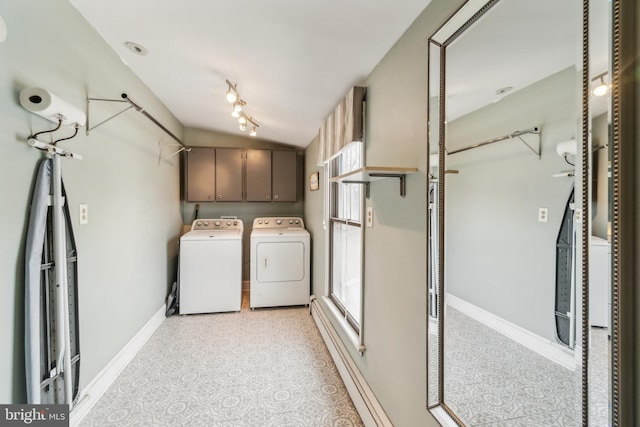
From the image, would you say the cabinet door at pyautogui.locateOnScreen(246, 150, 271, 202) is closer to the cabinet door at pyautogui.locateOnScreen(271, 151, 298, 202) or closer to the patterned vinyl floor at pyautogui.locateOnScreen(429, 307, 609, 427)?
the cabinet door at pyautogui.locateOnScreen(271, 151, 298, 202)

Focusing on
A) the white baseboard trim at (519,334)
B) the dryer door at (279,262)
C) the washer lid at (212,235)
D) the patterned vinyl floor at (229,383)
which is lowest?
the patterned vinyl floor at (229,383)

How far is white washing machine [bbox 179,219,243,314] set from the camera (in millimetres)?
3133

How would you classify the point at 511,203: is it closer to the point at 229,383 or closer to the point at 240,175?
the point at 229,383

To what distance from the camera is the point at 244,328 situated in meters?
2.86

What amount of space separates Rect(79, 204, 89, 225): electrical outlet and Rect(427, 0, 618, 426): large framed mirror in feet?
6.67

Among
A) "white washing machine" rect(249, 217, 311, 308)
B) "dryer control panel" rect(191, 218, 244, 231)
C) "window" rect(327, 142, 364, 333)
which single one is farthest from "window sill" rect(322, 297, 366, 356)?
"dryer control panel" rect(191, 218, 244, 231)

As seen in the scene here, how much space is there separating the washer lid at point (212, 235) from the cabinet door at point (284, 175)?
86 centimetres

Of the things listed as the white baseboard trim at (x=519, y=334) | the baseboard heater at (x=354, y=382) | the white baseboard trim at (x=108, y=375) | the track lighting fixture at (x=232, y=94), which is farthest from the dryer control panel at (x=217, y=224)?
the white baseboard trim at (x=519, y=334)

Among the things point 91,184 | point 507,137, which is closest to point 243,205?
point 91,184

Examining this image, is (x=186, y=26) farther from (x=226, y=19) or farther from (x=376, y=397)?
(x=376, y=397)

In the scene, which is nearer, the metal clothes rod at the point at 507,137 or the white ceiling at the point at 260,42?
the metal clothes rod at the point at 507,137

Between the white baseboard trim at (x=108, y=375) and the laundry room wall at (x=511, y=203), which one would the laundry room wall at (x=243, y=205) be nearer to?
the white baseboard trim at (x=108, y=375)

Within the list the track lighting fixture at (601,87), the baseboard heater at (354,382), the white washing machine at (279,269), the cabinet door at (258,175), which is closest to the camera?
the track lighting fixture at (601,87)

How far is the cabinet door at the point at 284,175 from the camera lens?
3.92 meters
